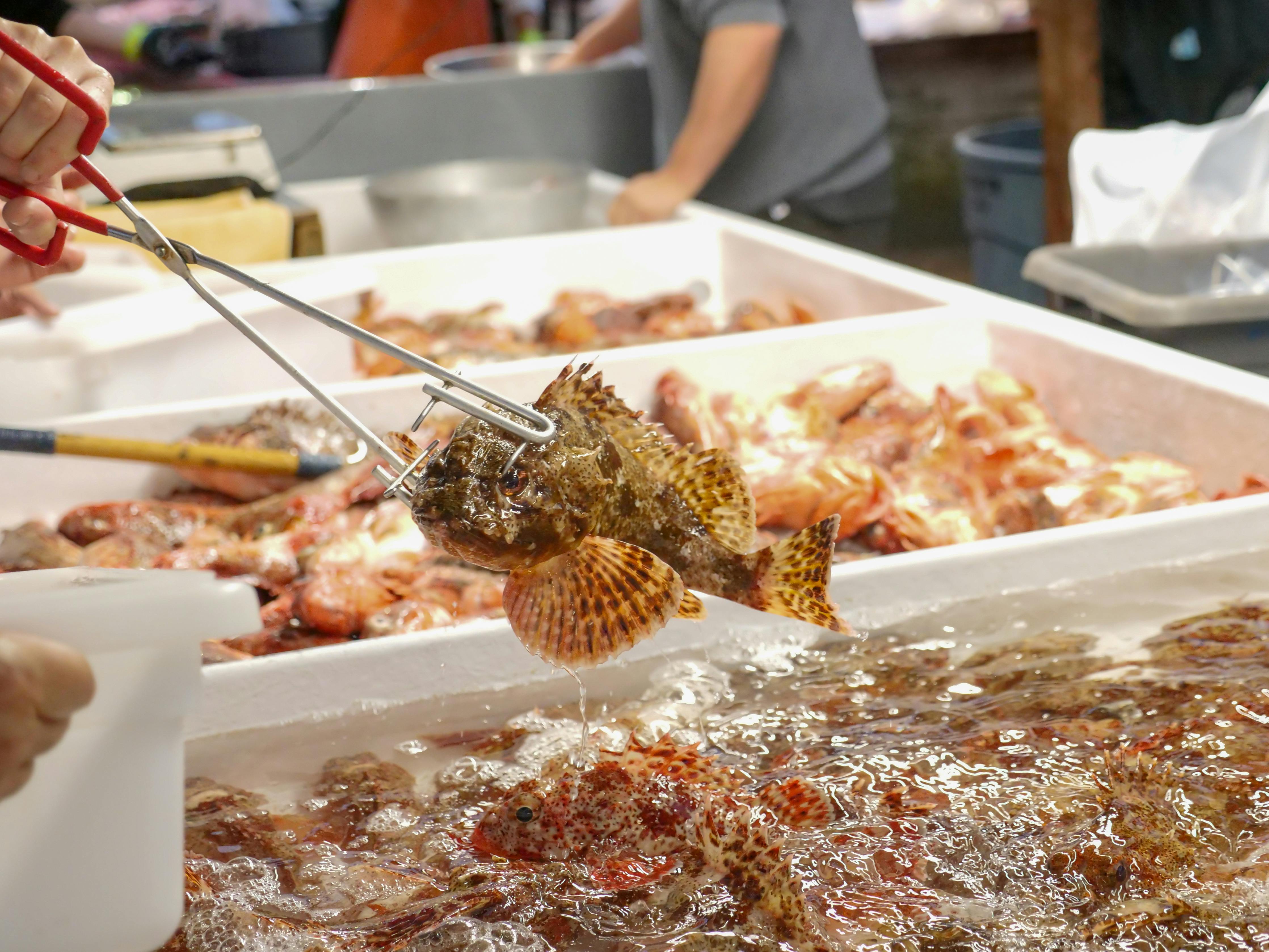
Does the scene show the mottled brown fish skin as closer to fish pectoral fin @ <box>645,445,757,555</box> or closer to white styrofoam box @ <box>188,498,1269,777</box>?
fish pectoral fin @ <box>645,445,757,555</box>

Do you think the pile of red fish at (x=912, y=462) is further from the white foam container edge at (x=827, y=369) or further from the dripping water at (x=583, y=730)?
the dripping water at (x=583, y=730)

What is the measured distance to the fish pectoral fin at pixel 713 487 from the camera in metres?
1.18

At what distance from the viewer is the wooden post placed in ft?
13.5

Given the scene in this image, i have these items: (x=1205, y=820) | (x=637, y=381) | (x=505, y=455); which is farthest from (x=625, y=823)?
(x=637, y=381)

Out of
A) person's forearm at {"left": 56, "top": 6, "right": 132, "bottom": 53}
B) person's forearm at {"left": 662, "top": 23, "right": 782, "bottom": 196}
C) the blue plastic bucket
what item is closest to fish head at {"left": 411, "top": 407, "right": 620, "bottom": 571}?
person's forearm at {"left": 662, "top": 23, "right": 782, "bottom": 196}

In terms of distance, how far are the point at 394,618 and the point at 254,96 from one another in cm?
357

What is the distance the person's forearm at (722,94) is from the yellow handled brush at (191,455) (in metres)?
2.28

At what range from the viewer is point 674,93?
14.4 feet

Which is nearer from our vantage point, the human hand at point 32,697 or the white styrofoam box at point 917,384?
the human hand at point 32,697

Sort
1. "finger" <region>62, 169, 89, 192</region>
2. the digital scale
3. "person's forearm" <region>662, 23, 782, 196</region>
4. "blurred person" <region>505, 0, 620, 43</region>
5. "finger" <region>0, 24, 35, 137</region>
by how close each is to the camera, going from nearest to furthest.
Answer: "finger" <region>0, 24, 35, 137</region> → "finger" <region>62, 169, 89, 192</region> → the digital scale → "person's forearm" <region>662, 23, 782, 196</region> → "blurred person" <region>505, 0, 620, 43</region>

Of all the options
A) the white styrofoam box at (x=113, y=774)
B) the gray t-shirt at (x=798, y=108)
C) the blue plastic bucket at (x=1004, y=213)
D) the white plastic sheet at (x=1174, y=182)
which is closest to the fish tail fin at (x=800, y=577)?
the white styrofoam box at (x=113, y=774)

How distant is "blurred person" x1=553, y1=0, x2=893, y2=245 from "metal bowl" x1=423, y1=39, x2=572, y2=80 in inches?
38.2

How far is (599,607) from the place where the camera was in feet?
3.38

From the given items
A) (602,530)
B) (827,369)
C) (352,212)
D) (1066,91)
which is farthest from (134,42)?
(602,530)
